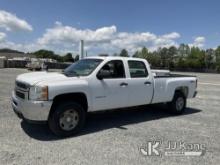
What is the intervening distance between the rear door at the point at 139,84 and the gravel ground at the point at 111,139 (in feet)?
2.09

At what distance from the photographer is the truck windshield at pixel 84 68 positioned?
6105 millimetres

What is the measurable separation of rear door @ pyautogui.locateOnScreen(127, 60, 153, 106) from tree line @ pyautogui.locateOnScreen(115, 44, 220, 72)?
82.1 metres

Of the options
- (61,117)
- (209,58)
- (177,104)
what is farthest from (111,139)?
(209,58)

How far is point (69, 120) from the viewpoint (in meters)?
5.61

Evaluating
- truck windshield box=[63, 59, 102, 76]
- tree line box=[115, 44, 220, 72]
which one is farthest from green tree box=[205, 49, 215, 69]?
truck windshield box=[63, 59, 102, 76]

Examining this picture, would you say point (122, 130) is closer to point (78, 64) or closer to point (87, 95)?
point (87, 95)

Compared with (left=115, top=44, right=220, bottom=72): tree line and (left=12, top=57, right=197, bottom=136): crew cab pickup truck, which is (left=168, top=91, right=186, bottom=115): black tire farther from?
(left=115, top=44, right=220, bottom=72): tree line

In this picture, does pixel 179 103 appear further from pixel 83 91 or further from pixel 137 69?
pixel 83 91

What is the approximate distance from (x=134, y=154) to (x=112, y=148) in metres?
0.48

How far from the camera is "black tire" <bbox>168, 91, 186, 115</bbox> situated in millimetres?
8125

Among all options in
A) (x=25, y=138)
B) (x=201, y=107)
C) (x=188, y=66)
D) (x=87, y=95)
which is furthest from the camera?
(x=188, y=66)

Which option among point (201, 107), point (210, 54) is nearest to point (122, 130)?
point (201, 107)

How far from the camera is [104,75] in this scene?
6141mm

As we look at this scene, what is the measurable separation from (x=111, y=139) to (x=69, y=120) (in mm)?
1056
